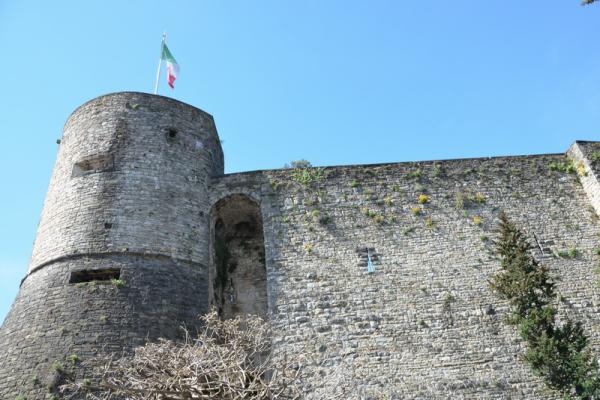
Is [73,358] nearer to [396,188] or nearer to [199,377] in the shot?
[199,377]

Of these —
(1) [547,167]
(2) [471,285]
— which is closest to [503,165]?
(1) [547,167]

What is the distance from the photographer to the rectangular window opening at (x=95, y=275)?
10227mm

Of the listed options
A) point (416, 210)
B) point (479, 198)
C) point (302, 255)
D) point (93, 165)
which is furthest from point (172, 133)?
point (479, 198)

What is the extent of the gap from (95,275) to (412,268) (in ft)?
19.9

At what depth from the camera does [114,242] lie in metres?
10.6

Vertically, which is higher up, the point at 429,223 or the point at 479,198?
the point at 479,198

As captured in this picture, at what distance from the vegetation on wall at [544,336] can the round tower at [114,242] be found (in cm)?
560

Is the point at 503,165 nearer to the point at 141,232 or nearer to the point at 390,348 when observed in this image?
the point at 390,348

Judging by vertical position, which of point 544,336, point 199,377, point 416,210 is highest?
point 416,210

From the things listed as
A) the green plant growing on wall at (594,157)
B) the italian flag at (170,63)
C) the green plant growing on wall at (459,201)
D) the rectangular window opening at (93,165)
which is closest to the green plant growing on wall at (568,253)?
the green plant growing on wall at (459,201)

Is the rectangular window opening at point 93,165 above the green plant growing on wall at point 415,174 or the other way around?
above

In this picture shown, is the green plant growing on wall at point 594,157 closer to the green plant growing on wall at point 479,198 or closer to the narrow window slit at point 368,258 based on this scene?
the green plant growing on wall at point 479,198

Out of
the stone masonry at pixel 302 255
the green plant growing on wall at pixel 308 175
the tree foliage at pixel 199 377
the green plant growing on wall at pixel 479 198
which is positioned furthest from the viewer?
the green plant growing on wall at pixel 308 175

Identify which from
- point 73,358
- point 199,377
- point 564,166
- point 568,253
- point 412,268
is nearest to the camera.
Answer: point 199,377
